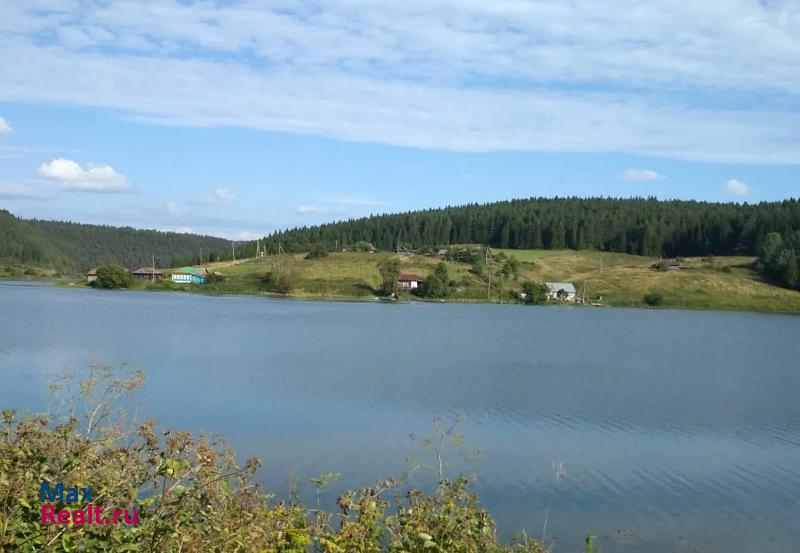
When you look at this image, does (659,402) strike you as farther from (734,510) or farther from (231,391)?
(231,391)

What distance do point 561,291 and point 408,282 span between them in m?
26.3

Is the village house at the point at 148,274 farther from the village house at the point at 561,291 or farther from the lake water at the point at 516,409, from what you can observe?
the lake water at the point at 516,409

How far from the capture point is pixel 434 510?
7.94m

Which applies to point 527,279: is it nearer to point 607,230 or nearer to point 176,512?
point 607,230

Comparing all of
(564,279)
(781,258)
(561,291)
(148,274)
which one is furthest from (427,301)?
(781,258)

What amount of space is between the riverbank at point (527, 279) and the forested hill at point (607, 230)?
1540 centimetres

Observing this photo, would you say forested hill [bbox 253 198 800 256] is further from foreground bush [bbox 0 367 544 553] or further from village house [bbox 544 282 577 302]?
foreground bush [bbox 0 367 544 553]

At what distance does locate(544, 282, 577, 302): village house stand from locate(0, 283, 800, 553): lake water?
2665 inches

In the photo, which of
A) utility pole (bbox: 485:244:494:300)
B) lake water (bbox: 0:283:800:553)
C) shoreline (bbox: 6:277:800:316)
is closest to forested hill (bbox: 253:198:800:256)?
utility pole (bbox: 485:244:494:300)

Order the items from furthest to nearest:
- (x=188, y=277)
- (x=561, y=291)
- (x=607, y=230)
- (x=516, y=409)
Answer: (x=607, y=230)
(x=188, y=277)
(x=561, y=291)
(x=516, y=409)

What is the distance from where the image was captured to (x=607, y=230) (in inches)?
7062

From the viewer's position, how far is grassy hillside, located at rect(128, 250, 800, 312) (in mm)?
118938

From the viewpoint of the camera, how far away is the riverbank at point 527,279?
389 feet

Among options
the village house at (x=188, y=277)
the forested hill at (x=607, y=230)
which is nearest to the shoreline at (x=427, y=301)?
the village house at (x=188, y=277)
